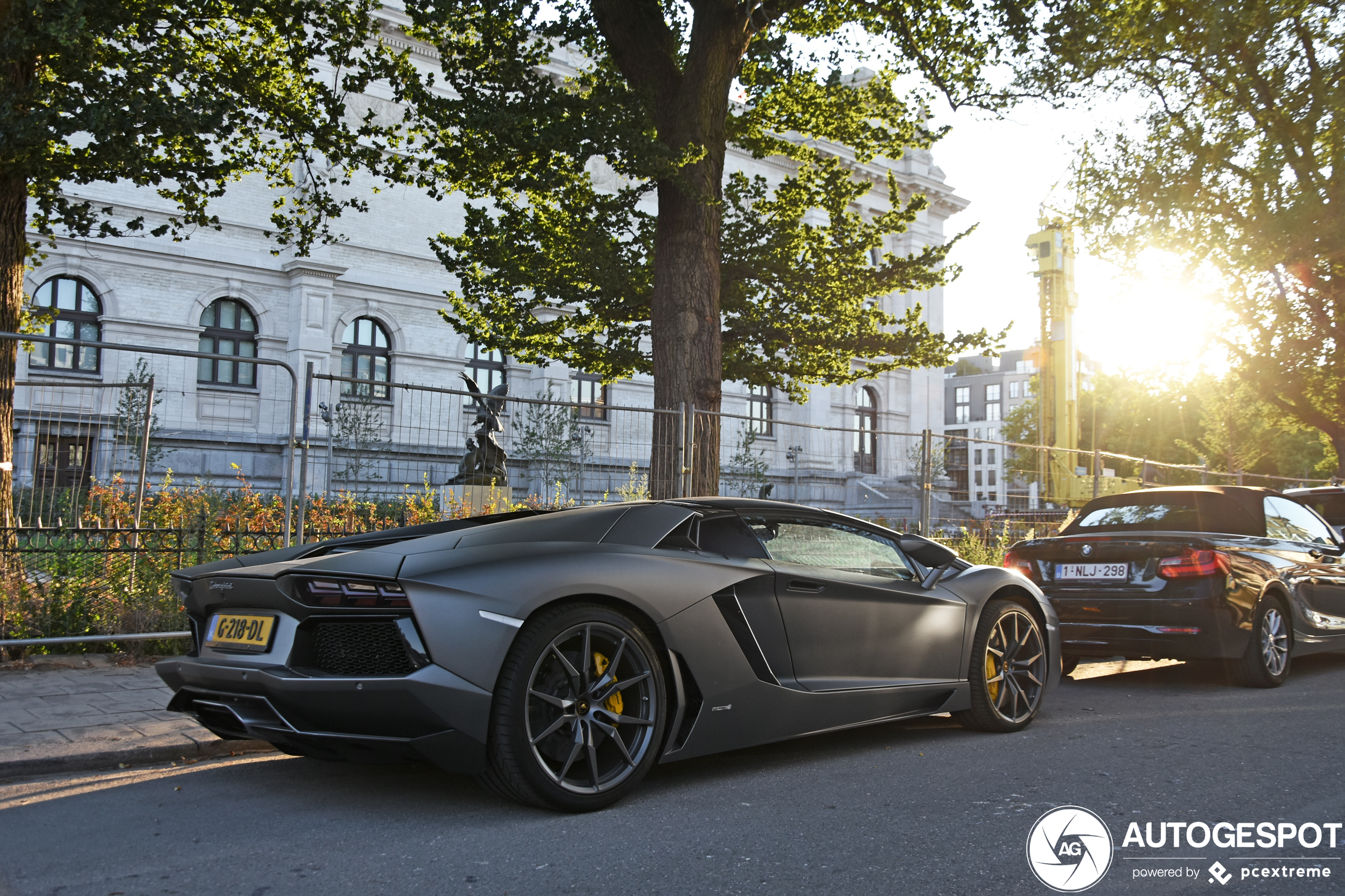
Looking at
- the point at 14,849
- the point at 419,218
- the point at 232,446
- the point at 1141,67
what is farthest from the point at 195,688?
the point at 419,218

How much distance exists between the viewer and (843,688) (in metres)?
4.91

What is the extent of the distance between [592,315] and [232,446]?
5.48m

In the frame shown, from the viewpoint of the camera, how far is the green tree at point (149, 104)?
834 cm

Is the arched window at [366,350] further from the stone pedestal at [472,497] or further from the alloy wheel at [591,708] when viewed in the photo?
the alloy wheel at [591,708]

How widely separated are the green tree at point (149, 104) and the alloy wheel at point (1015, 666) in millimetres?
7127

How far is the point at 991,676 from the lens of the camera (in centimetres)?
579

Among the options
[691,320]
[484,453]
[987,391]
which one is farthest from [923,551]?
[987,391]

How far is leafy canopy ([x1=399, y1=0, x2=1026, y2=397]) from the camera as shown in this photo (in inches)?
411

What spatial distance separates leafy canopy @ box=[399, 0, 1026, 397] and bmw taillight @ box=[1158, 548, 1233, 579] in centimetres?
532

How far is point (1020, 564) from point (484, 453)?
15.2 feet

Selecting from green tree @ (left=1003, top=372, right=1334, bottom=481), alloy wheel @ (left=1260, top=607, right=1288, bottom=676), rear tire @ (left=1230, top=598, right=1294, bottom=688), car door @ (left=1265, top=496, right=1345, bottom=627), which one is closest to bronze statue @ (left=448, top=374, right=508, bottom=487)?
rear tire @ (left=1230, top=598, right=1294, bottom=688)

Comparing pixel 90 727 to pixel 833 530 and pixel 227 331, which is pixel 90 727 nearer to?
pixel 833 530

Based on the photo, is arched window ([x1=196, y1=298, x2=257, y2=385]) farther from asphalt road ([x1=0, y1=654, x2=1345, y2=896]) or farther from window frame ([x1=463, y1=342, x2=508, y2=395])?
asphalt road ([x1=0, y1=654, x2=1345, y2=896])

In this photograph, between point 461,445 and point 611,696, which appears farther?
point 461,445
